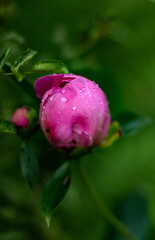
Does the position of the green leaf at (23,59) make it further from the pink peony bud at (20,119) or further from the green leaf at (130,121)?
the green leaf at (130,121)

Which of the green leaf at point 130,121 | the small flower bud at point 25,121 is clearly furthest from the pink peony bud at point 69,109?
the green leaf at point 130,121

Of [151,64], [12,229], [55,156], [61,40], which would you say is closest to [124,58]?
[151,64]

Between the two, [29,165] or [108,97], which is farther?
[108,97]

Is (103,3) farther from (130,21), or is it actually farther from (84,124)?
(84,124)

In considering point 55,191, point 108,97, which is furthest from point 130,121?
point 55,191

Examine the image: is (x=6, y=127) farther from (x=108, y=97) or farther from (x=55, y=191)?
(x=108, y=97)

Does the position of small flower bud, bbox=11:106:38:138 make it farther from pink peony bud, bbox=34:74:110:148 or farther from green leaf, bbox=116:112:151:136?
green leaf, bbox=116:112:151:136
